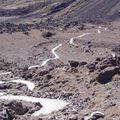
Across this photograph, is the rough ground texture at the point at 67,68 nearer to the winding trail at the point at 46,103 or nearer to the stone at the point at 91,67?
the stone at the point at 91,67

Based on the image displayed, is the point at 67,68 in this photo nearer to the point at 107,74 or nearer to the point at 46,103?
the point at 107,74

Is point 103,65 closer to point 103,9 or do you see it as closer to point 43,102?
point 43,102

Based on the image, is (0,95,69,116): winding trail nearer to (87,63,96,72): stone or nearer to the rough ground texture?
the rough ground texture

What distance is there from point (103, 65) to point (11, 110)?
15.3 meters

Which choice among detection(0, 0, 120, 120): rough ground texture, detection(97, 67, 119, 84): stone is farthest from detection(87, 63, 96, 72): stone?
detection(97, 67, 119, 84): stone

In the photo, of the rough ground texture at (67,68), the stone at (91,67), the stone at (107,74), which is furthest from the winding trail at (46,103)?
the stone at (91,67)

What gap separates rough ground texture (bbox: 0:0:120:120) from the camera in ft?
170

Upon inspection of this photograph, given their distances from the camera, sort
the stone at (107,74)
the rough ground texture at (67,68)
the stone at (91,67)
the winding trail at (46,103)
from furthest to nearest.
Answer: the stone at (91,67)
the stone at (107,74)
the winding trail at (46,103)
the rough ground texture at (67,68)

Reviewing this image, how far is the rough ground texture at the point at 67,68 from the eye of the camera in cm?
5181

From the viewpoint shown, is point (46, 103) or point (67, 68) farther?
point (67, 68)

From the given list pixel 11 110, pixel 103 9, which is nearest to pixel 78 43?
pixel 103 9

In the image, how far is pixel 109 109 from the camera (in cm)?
4716

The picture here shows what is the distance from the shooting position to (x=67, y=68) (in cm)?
7281

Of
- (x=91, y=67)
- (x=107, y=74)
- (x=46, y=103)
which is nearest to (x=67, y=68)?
(x=91, y=67)
